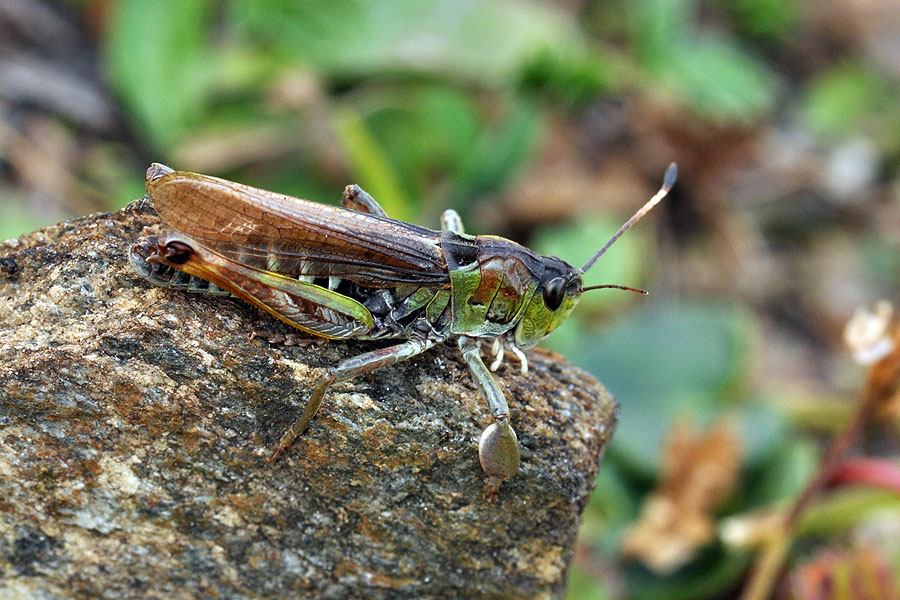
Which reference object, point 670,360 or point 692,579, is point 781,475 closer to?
point 692,579

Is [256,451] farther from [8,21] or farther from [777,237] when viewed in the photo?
[777,237]

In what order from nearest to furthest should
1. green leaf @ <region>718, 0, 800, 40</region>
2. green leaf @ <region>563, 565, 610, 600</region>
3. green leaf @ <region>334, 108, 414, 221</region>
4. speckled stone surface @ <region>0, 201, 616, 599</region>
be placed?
speckled stone surface @ <region>0, 201, 616, 599</region>, green leaf @ <region>563, 565, 610, 600</region>, green leaf @ <region>334, 108, 414, 221</region>, green leaf @ <region>718, 0, 800, 40</region>

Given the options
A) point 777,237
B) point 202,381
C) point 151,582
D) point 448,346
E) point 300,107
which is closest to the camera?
point 202,381

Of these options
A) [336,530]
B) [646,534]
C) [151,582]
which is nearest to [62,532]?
[151,582]

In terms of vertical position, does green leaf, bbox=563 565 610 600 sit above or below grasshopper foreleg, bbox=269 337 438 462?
above

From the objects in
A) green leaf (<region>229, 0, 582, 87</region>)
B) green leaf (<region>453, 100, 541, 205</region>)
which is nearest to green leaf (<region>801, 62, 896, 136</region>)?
green leaf (<region>229, 0, 582, 87</region>)

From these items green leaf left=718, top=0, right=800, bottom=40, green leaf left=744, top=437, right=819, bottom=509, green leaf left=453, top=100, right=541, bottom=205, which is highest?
green leaf left=718, top=0, right=800, bottom=40

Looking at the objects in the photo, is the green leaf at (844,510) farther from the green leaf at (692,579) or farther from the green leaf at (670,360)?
the green leaf at (670,360)

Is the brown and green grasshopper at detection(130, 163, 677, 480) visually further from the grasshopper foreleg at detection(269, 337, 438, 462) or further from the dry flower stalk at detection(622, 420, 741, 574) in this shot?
the dry flower stalk at detection(622, 420, 741, 574)
